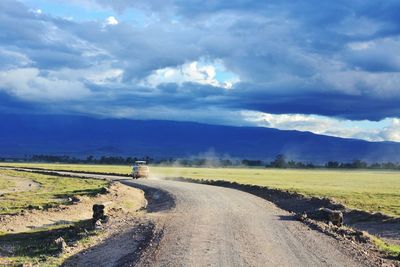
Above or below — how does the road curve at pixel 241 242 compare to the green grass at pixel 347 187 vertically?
below

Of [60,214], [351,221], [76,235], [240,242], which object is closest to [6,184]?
[60,214]

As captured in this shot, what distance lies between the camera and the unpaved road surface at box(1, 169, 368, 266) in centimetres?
1627

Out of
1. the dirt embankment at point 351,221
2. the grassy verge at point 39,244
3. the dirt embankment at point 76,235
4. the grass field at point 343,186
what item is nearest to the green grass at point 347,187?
the grass field at point 343,186

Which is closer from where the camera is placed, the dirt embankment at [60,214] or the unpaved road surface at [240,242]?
the unpaved road surface at [240,242]

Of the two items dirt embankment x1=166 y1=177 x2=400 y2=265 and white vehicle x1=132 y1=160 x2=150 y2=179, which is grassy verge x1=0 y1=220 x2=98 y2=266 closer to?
dirt embankment x1=166 y1=177 x2=400 y2=265

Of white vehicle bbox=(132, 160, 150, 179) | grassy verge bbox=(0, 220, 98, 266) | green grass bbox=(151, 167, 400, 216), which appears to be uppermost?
white vehicle bbox=(132, 160, 150, 179)

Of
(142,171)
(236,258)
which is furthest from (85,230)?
(142,171)

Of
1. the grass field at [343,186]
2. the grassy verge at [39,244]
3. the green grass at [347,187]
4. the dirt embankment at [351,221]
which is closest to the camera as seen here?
the grassy verge at [39,244]

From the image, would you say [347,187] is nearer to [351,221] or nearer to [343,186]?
[343,186]

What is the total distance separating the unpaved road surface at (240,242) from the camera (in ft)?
53.4

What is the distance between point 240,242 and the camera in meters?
19.2

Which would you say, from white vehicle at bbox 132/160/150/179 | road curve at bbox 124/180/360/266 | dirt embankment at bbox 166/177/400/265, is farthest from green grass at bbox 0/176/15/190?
road curve at bbox 124/180/360/266

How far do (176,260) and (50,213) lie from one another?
1828cm

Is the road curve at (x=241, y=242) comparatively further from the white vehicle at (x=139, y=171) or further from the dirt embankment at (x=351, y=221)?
the white vehicle at (x=139, y=171)
